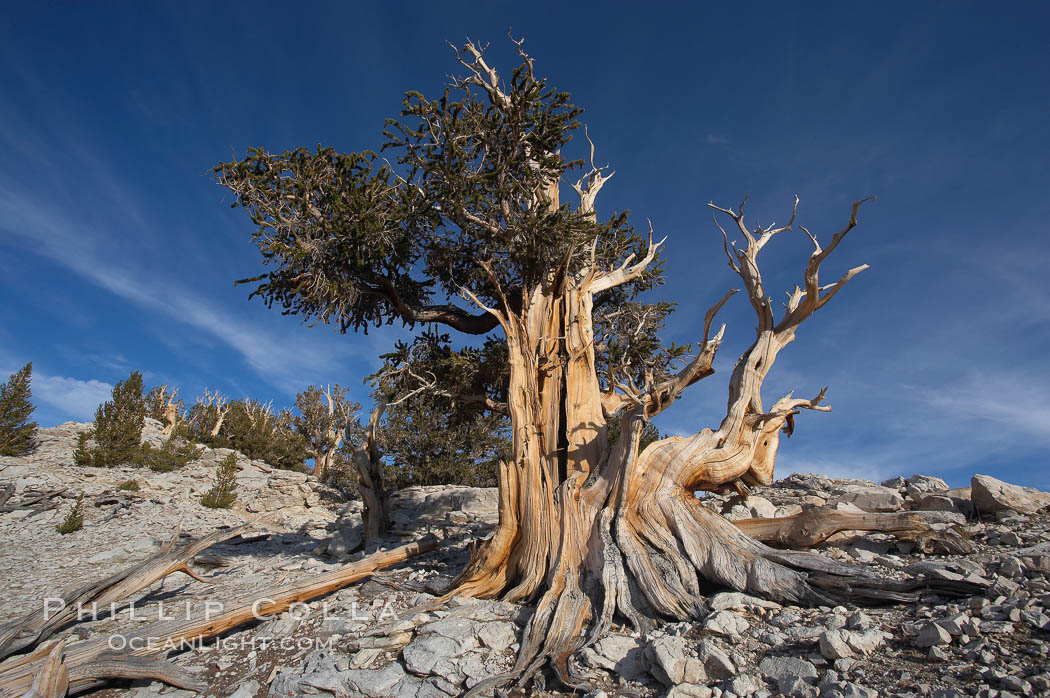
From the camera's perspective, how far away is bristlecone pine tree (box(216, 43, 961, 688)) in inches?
187

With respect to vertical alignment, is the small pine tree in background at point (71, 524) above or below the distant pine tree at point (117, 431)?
below

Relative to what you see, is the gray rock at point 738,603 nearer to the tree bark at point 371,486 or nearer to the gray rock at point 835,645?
the gray rock at point 835,645

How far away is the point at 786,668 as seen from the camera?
9.78ft

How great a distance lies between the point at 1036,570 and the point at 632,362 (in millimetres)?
6144

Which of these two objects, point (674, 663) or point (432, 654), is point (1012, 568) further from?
point (432, 654)

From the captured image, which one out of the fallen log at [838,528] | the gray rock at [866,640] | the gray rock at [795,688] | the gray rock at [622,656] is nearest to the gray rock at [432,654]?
the gray rock at [622,656]

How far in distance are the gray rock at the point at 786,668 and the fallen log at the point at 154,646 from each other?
4.33 metres

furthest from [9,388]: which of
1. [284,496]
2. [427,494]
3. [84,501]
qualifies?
[427,494]

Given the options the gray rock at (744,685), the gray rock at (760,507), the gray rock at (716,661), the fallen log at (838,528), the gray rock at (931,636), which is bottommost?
the gray rock at (744,685)

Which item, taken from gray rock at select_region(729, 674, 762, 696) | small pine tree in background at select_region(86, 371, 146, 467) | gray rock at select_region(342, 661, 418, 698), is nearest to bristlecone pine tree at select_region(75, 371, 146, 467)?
small pine tree in background at select_region(86, 371, 146, 467)

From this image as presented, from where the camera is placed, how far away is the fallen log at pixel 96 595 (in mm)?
4707

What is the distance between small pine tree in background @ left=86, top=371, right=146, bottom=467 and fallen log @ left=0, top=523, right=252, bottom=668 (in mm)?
12278

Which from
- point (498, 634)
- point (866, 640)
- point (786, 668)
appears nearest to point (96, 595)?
point (498, 634)

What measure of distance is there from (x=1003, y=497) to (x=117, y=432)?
68.8 feet
